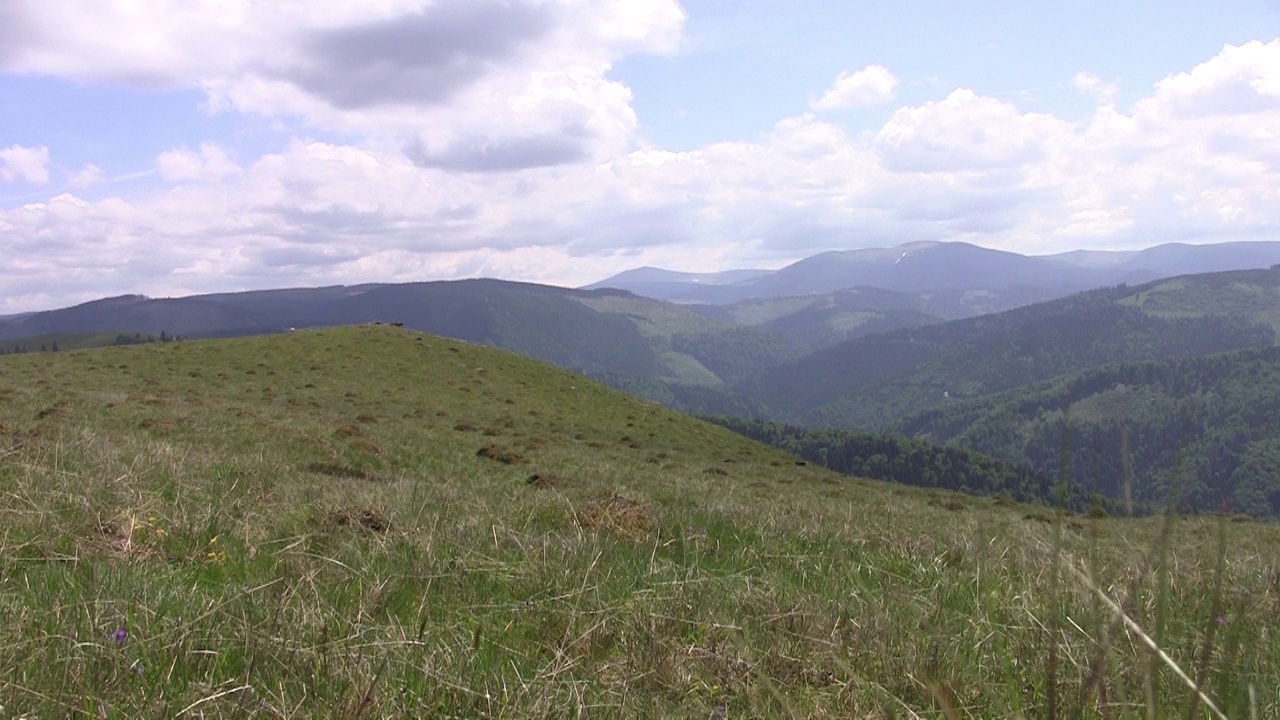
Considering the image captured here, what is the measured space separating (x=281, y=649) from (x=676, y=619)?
1.95 m

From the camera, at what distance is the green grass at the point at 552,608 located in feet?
9.94

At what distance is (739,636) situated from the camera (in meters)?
3.99

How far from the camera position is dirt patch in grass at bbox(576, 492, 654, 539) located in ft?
23.4

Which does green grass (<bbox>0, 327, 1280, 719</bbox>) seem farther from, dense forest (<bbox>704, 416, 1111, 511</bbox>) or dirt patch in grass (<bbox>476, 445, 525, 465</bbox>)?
dense forest (<bbox>704, 416, 1111, 511</bbox>)

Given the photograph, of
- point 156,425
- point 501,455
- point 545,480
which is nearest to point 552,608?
point 545,480

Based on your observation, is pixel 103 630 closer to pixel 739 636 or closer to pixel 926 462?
Result: pixel 739 636

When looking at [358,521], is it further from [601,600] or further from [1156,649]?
[1156,649]

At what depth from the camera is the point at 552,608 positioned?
14.2ft

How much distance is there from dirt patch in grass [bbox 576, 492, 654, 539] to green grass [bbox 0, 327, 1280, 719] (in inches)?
1.6

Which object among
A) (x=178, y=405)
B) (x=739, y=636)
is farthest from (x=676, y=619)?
(x=178, y=405)

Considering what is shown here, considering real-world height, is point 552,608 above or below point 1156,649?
below

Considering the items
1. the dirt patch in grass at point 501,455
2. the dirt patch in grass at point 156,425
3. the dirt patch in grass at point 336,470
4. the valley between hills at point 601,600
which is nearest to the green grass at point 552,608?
the valley between hills at point 601,600

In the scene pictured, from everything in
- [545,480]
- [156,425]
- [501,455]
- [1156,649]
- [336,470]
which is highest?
[1156,649]

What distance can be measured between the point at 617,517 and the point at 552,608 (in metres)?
3.17
